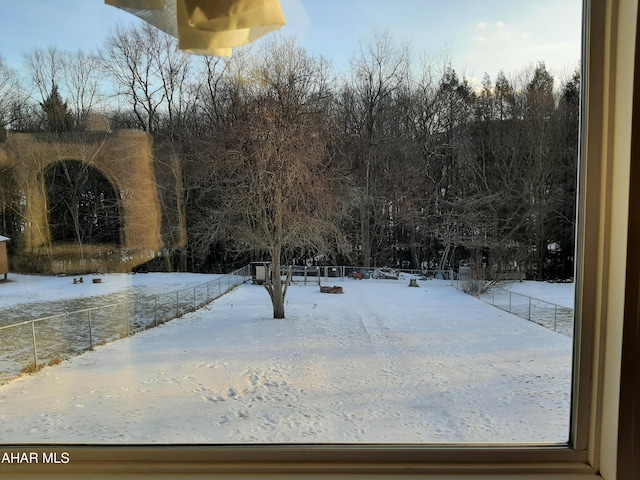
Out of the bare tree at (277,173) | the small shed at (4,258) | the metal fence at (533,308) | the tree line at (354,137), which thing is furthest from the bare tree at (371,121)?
the small shed at (4,258)

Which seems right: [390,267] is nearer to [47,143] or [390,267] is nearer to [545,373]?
[545,373]

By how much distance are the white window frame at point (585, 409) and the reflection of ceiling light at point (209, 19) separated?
0.53 m

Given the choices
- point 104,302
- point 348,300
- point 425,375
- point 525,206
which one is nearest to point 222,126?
point 104,302

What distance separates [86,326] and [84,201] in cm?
40

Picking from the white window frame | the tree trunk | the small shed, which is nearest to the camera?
the white window frame

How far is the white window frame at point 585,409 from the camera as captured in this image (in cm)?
56

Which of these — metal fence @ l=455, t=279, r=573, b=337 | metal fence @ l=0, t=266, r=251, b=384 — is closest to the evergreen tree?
metal fence @ l=0, t=266, r=251, b=384

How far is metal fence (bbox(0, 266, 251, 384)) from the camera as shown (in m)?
0.92

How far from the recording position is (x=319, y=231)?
1.35 metres

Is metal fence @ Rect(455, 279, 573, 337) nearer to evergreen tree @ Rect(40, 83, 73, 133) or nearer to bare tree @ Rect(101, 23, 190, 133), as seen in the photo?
bare tree @ Rect(101, 23, 190, 133)

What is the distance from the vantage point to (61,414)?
2.83 ft

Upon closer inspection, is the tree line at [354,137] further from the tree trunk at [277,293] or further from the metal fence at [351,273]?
the tree trunk at [277,293]

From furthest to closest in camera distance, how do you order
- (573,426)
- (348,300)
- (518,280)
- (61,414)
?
(348,300) < (518,280) < (61,414) < (573,426)

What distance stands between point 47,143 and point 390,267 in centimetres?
103
